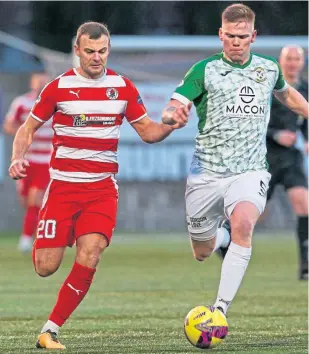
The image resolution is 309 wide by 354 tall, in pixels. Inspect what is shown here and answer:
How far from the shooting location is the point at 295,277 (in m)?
13.4

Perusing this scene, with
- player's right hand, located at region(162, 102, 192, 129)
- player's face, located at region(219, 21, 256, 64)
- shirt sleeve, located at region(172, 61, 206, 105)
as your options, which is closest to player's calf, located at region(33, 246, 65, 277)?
player's right hand, located at region(162, 102, 192, 129)

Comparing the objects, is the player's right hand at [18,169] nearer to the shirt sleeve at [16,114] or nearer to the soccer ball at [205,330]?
the soccer ball at [205,330]

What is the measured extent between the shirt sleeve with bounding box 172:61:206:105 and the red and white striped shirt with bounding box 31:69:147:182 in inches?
13.2

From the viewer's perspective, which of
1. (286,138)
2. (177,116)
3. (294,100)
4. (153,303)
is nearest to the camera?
(177,116)

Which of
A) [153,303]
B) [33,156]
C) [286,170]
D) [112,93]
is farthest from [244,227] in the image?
[33,156]

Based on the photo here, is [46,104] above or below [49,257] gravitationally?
above

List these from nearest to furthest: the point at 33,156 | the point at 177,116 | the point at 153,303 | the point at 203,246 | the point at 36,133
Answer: the point at 177,116, the point at 203,246, the point at 153,303, the point at 36,133, the point at 33,156

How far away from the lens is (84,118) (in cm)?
819

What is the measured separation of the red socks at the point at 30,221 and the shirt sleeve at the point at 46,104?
8405 millimetres

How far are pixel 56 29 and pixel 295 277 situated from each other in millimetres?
9607

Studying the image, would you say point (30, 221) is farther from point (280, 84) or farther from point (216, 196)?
point (280, 84)

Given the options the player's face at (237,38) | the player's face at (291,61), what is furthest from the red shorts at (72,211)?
the player's face at (291,61)

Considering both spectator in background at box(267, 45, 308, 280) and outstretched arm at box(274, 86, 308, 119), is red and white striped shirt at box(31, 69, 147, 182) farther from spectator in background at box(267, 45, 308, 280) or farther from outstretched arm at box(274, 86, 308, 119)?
spectator in background at box(267, 45, 308, 280)

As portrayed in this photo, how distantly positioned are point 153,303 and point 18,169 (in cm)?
314
